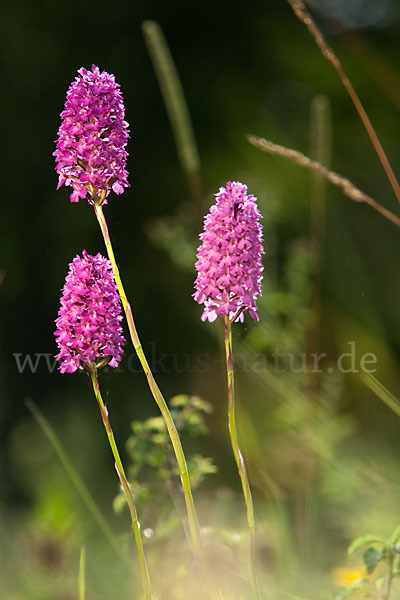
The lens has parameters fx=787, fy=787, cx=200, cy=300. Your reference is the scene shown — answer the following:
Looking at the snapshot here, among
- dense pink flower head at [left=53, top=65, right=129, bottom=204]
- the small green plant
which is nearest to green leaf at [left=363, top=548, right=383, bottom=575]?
the small green plant

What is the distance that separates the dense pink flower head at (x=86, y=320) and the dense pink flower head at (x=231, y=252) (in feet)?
0.40

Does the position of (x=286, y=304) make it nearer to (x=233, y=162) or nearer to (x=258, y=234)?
(x=258, y=234)

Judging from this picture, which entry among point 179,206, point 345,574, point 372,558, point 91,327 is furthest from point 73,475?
point 179,206

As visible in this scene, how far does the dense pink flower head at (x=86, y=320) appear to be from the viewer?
102 centimetres

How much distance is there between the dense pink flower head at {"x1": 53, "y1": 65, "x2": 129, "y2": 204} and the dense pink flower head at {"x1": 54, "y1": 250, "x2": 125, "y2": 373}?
115 mm

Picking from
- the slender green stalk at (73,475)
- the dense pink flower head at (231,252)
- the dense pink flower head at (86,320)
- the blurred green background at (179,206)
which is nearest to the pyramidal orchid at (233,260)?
the dense pink flower head at (231,252)

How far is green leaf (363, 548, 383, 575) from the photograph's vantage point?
3.63 ft

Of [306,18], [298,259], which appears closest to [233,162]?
[298,259]

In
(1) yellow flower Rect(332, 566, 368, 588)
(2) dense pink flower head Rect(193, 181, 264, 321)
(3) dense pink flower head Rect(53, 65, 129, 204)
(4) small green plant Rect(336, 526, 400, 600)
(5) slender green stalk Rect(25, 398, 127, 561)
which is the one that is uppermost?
(3) dense pink flower head Rect(53, 65, 129, 204)

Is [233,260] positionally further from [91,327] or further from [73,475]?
[73,475]

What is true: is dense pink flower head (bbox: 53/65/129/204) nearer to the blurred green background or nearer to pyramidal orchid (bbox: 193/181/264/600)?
pyramidal orchid (bbox: 193/181/264/600)

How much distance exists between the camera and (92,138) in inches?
41.3

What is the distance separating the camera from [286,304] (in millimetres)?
2186

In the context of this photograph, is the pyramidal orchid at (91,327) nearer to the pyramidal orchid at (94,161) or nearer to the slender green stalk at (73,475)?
the pyramidal orchid at (94,161)
